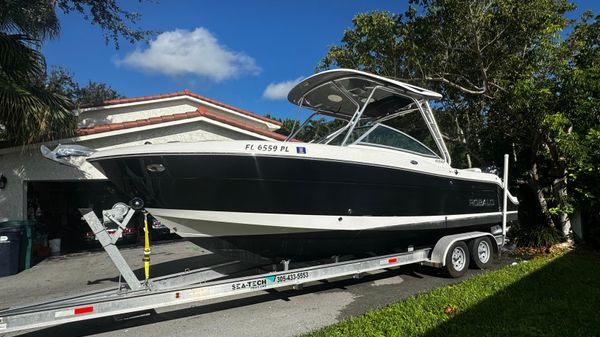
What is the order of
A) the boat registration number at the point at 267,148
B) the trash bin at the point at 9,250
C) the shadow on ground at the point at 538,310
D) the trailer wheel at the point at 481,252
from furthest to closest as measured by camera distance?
the trash bin at the point at 9,250 → the trailer wheel at the point at 481,252 → the boat registration number at the point at 267,148 → the shadow on ground at the point at 538,310

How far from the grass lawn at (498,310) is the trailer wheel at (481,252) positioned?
0.65 metres

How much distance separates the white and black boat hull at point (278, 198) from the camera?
190 inches

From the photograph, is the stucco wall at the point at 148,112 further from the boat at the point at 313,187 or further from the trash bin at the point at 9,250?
the boat at the point at 313,187

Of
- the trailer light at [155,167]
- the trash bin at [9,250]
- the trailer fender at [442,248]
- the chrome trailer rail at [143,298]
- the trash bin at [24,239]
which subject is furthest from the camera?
the trash bin at [24,239]

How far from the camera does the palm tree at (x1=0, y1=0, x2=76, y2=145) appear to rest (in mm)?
7535

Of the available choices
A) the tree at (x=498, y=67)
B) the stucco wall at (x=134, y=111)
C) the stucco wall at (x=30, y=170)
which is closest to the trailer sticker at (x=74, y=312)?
the stucco wall at (x=30, y=170)

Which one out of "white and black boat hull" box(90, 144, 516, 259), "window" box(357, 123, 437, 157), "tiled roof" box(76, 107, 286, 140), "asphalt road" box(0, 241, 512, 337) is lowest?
"asphalt road" box(0, 241, 512, 337)

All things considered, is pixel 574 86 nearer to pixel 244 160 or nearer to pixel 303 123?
pixel 303 123

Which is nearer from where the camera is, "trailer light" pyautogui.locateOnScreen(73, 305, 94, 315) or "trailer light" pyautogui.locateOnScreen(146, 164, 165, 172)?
"trailer light" pyautogui.locateOnScreen(73, 305, 94, 315)

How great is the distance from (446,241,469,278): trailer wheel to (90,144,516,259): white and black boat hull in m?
0.89

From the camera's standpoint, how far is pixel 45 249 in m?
10.7

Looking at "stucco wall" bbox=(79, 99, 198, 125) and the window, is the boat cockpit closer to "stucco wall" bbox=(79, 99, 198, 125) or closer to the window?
the window

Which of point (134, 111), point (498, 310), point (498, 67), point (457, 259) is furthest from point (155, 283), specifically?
point (134, 111)

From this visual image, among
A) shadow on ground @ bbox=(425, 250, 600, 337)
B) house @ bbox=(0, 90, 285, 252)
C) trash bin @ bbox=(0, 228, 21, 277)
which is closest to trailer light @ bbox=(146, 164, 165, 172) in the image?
house @ bbox=(0, 90, 285, 252)
